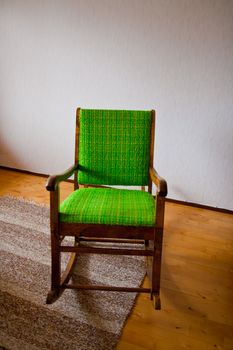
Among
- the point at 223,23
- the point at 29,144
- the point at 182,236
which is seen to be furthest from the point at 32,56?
the point at 182,236

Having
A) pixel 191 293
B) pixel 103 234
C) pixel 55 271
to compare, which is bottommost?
pixel 191 293

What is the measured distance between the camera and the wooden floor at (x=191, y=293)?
3.59ft

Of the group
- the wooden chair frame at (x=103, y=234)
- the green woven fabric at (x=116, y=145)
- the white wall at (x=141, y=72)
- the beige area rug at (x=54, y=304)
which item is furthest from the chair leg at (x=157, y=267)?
the white wall at (x=141, y=72)

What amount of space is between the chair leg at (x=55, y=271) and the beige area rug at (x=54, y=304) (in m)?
0.04

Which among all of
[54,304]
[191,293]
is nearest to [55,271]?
[54,304]

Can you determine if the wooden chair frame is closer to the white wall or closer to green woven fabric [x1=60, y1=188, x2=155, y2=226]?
green woven fabric [x1=60, y1=188, x2=155, y2=226]

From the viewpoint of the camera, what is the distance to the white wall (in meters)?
2.00

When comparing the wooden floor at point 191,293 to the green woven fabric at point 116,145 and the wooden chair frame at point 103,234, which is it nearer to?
the wooden chair frame at point 103,234

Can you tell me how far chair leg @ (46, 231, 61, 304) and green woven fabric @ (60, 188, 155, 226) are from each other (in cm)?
13

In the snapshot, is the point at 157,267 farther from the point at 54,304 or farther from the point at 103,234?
the point at 54,304

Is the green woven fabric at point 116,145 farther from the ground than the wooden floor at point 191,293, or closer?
farther from the ground

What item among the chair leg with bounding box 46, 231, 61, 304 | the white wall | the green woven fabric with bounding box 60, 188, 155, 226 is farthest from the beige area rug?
the white wall

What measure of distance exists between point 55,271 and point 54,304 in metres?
0.15

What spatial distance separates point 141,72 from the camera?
2189 millimetres
